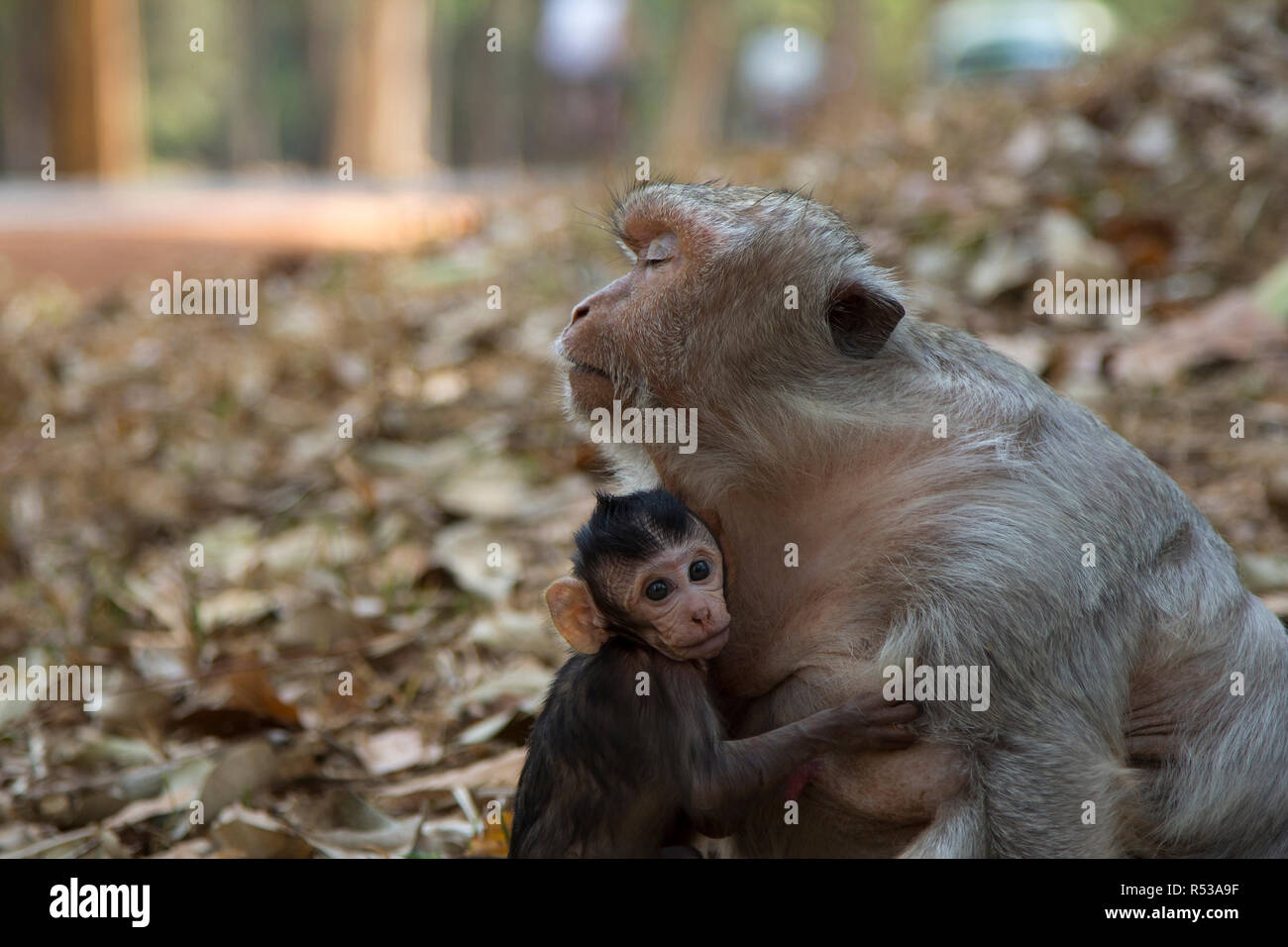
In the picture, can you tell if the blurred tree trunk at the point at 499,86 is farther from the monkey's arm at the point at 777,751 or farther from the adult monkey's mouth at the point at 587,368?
the monkey's arm at the point at 777,751

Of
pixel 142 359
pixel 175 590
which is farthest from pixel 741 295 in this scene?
pixel 142 359

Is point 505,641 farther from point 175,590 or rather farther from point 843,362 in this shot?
point 843,362

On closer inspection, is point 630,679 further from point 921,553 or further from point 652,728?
point 921,553

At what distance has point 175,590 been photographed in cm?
488

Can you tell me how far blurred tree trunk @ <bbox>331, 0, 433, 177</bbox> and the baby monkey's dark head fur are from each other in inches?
727

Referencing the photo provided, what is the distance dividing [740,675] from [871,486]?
46 cm

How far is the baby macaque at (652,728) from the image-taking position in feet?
8.20

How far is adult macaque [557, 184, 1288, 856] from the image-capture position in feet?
8.47

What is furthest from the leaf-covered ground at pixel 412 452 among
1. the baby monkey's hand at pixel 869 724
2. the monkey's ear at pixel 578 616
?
the baby monkey's hand at pixel 869 724

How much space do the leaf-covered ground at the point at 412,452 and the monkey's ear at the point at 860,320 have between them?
71 cm

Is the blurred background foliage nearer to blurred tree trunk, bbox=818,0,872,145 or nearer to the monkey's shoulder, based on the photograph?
blurred tree trunk, bbox=818,0,872,145

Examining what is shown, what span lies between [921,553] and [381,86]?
19.4 metres

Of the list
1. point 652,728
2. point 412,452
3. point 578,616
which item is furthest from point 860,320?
point 412,452
